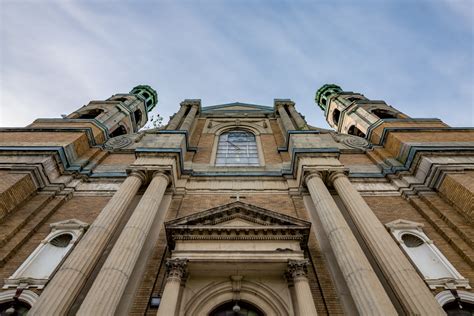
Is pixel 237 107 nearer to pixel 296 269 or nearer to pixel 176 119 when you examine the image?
pixel 176 119

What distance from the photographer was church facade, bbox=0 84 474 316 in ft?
25.6

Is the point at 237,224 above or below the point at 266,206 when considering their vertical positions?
below

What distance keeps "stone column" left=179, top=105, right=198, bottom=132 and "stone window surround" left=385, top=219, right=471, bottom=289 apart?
1053 cm

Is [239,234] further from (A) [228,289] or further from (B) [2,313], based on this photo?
(B) [2,313]

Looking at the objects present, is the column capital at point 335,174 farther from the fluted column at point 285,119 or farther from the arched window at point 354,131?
the arched window at point 354,131

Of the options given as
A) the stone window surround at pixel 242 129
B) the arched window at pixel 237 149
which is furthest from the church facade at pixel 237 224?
the stone window surround at pixel 242 129

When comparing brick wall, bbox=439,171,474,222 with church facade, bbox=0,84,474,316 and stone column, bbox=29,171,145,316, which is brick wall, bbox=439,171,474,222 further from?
stone column, bbox=29,171,145,316

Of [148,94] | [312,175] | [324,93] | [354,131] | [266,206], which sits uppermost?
[148,94]

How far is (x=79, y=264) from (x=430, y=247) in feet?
32.1

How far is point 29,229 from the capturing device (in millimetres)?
10203

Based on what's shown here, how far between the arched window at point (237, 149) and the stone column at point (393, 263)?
6.13 m

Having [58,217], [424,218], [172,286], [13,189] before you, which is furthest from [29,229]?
[424,218]

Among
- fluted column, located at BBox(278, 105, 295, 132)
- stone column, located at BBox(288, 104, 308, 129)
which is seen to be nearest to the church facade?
fluted column, located at BBox(278, 105, 295, 132)

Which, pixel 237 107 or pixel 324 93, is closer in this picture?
pixel 237 107
